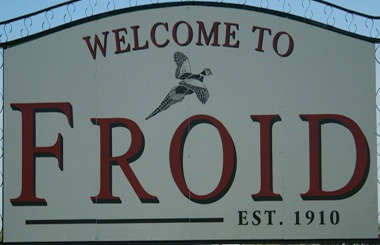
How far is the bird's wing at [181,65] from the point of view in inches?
290

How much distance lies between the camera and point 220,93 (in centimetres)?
735

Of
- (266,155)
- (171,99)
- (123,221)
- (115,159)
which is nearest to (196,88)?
(171,99)

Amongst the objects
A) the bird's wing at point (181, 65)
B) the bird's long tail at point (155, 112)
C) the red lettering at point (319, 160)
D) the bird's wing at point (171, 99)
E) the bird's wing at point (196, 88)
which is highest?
the bird's wing at point (181, 65)

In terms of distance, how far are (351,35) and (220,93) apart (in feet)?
5.35

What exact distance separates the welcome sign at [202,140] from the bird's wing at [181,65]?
0.01 meters

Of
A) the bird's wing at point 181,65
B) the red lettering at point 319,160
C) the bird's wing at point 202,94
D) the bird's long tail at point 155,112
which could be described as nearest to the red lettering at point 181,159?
the bird's wing at point 202,94

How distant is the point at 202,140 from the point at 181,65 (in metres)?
0.87

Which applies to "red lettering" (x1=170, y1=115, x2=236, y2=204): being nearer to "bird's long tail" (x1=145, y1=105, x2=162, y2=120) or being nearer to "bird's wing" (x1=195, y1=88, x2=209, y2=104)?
"bird's wing" (x1=195, y1=88, x2=209, y2=104)

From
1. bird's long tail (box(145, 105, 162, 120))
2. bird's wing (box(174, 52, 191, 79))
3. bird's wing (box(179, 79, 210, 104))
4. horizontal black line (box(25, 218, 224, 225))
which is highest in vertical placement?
bird's wing (box(174, 52, 191, 79))

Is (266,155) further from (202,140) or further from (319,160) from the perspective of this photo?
(202,140)

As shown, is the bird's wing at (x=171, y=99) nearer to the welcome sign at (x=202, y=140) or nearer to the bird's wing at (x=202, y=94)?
the welcome sign at (x=202, y=140)

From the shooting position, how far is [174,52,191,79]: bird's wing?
736cm

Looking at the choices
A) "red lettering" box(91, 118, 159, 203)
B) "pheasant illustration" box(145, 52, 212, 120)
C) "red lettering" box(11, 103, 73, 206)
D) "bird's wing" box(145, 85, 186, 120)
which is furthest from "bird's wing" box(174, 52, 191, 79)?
"red lettering" box(11, 103, 73, 206)

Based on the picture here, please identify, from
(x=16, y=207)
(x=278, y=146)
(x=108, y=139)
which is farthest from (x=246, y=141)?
(x=16, y=207)
